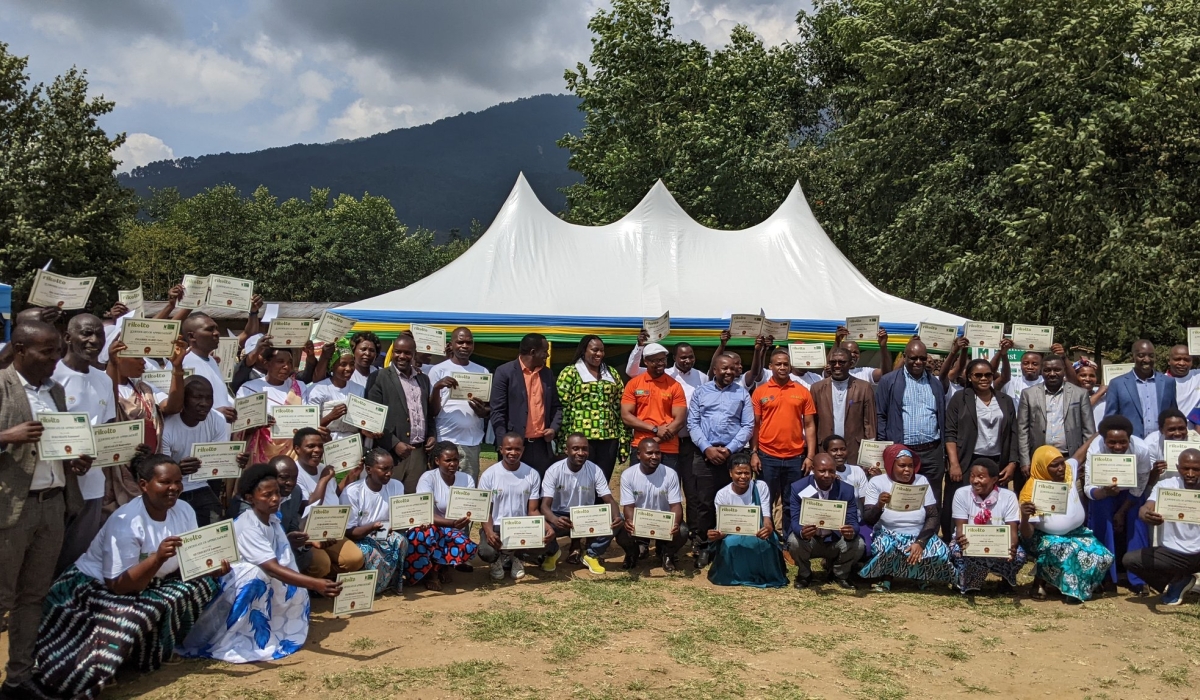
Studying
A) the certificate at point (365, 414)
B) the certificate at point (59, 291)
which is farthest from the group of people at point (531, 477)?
the certificate at point (59, 291)

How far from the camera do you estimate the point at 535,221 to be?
44.6 ft

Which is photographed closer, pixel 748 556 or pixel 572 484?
pixel 748 556

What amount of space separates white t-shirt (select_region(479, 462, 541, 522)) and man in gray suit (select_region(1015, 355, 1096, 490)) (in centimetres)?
391

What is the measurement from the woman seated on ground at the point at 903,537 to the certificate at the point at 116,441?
4714 millimetres

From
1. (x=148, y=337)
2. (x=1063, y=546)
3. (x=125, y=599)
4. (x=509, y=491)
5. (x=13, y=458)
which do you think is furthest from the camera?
(x=509, y=491)

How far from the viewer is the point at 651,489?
22.9 feet

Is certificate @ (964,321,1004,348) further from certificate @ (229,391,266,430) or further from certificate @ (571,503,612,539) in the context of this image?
certificate @ (229,391,266,430)

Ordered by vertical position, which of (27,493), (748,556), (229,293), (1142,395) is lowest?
(748,556)

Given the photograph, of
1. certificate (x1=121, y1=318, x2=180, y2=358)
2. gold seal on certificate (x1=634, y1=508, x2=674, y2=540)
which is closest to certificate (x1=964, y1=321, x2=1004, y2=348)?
gold seal on certificate (x1=634, y1=508, x2=674, y2=540)

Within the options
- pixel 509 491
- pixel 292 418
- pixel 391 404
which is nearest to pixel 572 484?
pixel 509 491

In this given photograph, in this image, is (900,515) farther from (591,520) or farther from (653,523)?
(591,520)

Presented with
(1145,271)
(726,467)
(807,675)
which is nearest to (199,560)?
(807,675)

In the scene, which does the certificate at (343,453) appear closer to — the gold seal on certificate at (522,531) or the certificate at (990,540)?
the gold seal on certificate at (522,531)

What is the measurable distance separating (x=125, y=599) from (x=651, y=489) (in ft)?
12.1
